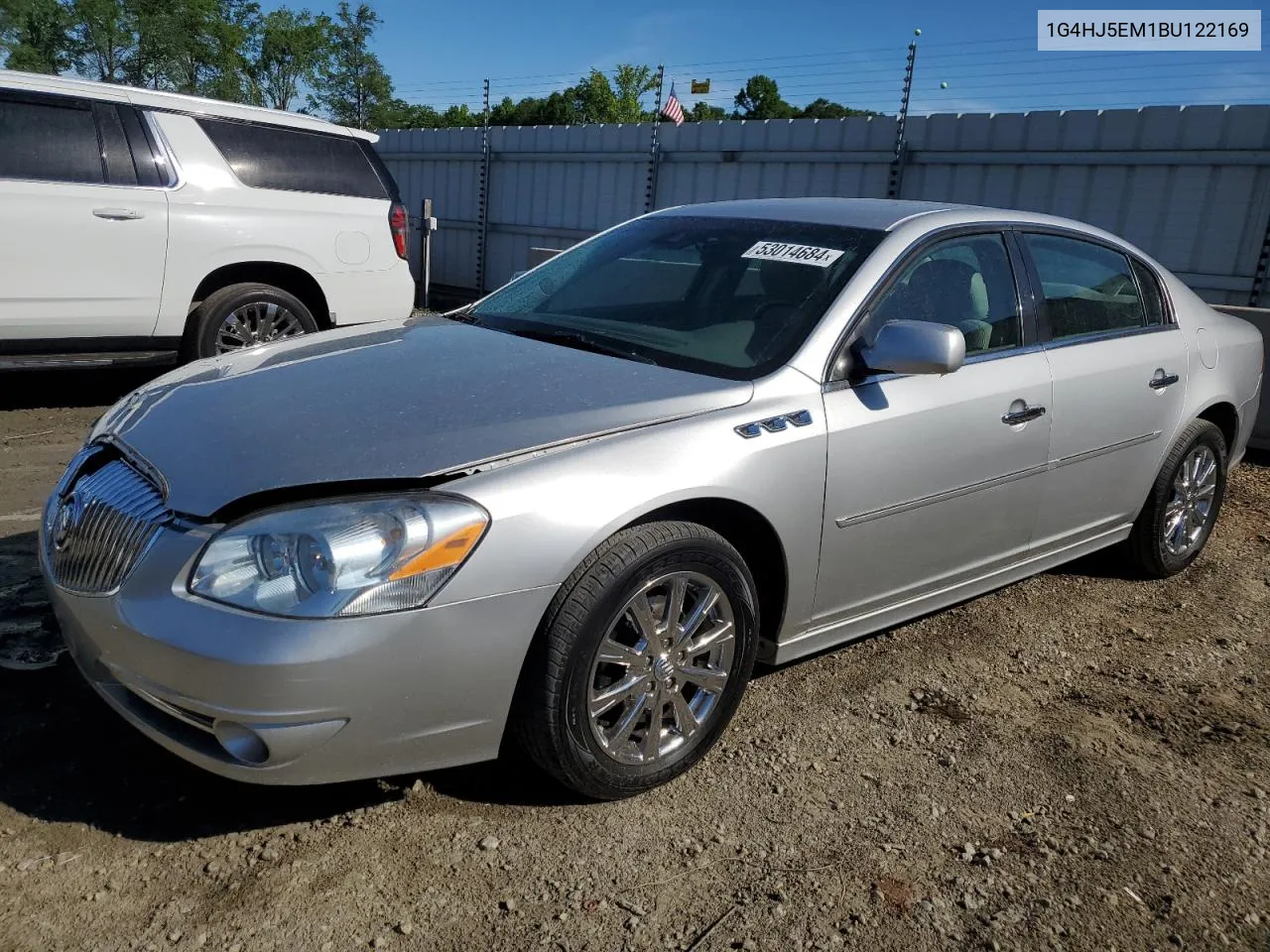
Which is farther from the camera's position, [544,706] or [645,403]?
[645,403]

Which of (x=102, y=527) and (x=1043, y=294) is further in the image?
(x=1043, y=294)

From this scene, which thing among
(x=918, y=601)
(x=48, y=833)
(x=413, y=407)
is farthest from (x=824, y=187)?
(x=48, y=833)

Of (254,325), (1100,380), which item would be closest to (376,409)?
(1100,380)

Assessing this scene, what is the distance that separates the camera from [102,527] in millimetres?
2482

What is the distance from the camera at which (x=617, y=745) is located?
2637 millimetres

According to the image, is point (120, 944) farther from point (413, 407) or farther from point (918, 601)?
point (918, 601)

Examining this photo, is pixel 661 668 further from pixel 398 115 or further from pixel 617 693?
pixel 398 115

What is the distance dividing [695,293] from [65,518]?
201cm

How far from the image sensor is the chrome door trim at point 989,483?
10.1 ft


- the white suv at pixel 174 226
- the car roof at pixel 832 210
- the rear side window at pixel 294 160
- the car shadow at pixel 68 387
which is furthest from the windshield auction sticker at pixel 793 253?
the car shadow at pixel 68 387

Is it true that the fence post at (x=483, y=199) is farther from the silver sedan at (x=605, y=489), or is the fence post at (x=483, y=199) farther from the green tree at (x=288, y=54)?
the green tree at (x=288, y=54)

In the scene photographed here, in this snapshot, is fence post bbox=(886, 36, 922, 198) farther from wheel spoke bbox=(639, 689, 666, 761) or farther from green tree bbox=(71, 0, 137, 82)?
green tree bbox=(71, 0, 137, 82)

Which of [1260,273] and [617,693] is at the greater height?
[1260,273]

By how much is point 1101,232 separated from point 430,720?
3600mm
